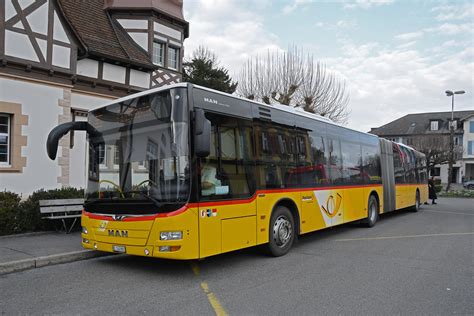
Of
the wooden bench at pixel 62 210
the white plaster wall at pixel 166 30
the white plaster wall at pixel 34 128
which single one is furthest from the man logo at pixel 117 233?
the white plaster wall at pixel 166 30

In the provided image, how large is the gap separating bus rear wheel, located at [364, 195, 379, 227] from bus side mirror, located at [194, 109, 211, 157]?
8222 mm

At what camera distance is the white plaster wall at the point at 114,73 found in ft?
48.9

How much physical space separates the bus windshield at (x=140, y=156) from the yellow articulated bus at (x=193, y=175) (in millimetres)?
15

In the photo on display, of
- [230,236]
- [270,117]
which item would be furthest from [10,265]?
[270,117]

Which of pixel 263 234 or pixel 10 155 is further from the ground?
pixel 10 155

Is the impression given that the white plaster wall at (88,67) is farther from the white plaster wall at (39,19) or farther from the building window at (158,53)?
the building window at (158,53)

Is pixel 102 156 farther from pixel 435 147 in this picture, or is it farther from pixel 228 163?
pixel 435 147

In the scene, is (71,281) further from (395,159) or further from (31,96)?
(395,159)

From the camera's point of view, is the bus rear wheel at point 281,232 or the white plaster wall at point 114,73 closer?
the bus rear wheel at point 281,232

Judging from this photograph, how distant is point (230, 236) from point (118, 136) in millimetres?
2472

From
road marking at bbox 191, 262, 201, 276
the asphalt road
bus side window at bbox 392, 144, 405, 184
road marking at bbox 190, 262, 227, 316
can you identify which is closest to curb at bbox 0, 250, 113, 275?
the asphalt road

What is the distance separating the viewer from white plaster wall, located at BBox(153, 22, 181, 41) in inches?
682

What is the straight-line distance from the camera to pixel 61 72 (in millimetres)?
12633

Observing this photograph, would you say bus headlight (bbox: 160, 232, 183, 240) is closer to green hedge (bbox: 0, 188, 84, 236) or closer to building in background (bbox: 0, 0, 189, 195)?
green hedge (bbox: 0, 188, 84, 236)
